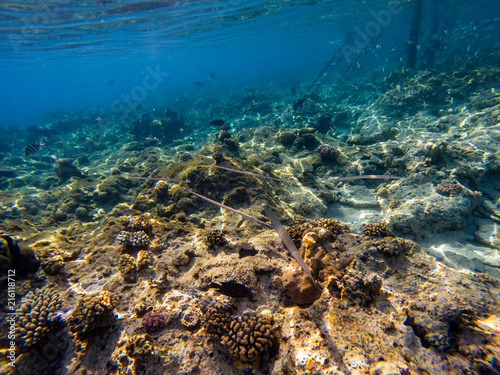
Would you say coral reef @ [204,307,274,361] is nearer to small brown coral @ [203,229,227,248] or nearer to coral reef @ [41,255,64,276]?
small brown coral @ [203,229,227,248]

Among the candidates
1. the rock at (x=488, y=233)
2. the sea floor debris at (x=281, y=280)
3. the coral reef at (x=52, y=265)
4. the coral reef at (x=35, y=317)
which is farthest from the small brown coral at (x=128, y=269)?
the rock at (x=488, y=233)

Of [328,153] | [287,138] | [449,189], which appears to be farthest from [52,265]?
[449,189]

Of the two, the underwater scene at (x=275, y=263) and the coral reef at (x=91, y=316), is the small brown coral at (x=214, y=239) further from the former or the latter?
the coral reef at (x=91, y=316)

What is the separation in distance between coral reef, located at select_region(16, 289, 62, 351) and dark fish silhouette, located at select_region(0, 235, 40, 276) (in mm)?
815

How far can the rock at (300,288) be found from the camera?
3.02 metres

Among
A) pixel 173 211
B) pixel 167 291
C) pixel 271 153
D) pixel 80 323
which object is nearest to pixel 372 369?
pixel 167 291

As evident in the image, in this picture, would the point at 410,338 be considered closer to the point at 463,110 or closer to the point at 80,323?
the point at 80,323

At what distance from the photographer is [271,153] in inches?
387

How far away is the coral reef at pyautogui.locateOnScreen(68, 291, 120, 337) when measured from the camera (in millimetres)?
3040

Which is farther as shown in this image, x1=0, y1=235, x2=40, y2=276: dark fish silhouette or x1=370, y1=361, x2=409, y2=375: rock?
x1=0, y1=235, x2=40, y2=276: dark fish silhouette

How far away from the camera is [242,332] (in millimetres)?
2598

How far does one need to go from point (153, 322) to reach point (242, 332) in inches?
54.5

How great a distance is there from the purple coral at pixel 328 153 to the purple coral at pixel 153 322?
26.9 ft

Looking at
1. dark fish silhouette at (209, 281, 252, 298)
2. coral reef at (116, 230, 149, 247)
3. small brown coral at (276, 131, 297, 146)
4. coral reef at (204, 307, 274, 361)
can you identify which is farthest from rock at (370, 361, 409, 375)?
small brown coral at (276, 131, 297, 146)
